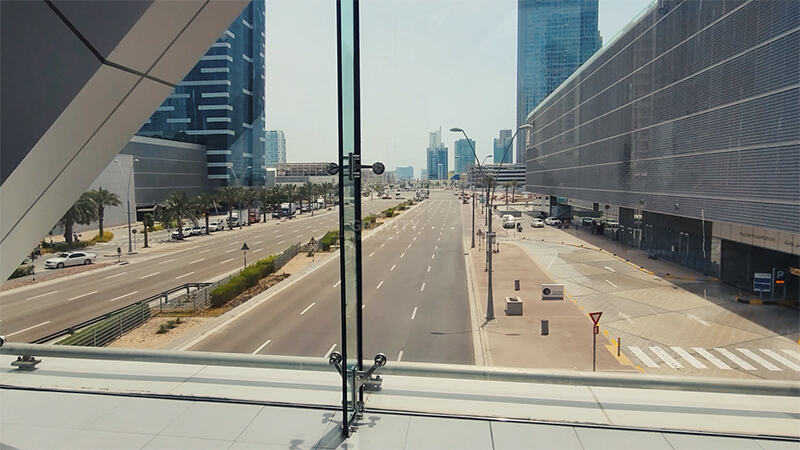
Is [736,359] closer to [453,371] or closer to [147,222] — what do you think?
[453,371]

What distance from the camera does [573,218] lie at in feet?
65.7

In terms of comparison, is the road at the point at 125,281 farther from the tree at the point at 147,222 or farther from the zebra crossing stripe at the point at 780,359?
the zebra crossing stripe at the point at 780,359

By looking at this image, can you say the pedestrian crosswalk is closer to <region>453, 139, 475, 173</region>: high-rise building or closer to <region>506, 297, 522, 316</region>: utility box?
Answer: <region>506, 297, 522, 316</region>: utility box

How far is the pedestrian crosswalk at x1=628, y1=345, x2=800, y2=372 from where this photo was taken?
554 centimetres

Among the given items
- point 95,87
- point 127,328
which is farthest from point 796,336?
point 127,328

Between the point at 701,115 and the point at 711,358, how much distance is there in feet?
19.3

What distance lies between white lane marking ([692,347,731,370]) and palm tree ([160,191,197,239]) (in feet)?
48.5

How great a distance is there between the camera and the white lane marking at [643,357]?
5.51 m

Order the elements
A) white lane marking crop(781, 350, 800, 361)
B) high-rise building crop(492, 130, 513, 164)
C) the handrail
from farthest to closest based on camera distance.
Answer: high-rise building crop(492, 130, 513, 164) < white lane marking crop(781, 350, 800, 361) < the handrail

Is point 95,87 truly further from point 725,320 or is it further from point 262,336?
point 725,320

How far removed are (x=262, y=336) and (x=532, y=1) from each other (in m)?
7.41

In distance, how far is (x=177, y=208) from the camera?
49.5 feet

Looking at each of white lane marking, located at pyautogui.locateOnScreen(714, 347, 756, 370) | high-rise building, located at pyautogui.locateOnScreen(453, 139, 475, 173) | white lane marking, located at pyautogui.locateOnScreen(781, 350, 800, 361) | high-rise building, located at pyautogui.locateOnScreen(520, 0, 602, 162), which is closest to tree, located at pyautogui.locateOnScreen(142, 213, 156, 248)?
high-rise building, located at pyautogui.locateOnScreen(453, 139, 475, 173)

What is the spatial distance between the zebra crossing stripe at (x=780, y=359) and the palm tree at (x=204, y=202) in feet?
52.6
